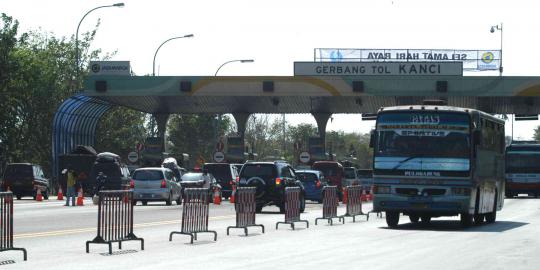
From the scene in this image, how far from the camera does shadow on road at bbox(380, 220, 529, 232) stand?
1090 inches

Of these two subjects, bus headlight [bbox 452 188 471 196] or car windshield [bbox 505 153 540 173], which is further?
car windshield [bbox 505 153 540 173]

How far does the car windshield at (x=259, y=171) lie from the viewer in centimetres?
3809

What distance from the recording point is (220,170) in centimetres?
A: 5288

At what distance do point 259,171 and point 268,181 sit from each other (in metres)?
0.53

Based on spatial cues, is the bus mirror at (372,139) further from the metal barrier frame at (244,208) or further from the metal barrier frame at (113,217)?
the metal barrier frame at (113,217)

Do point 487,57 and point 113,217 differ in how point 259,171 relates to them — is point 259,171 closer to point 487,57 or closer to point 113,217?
→ point 113,217

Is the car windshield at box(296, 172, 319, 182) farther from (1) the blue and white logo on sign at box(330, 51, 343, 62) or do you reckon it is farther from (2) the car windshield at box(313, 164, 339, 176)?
(1) the blue and white logo on sign at box(330, 51, 343, 62)

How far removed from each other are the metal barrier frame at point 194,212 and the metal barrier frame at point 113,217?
204 centimetres

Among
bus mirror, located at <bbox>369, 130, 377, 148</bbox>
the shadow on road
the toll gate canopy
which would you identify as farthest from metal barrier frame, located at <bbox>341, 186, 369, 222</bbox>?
the toll gate canopy

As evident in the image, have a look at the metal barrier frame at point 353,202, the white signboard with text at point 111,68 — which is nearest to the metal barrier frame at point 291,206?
the metal barrier frame at point 353,202

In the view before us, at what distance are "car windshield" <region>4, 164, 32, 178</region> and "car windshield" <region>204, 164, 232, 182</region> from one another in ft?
26.5

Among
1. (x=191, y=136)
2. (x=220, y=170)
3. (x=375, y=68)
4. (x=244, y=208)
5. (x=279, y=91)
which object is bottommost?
(x=244, y=208)

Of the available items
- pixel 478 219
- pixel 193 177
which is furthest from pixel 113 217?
pixel 193 177

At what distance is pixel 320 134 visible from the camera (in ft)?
227
